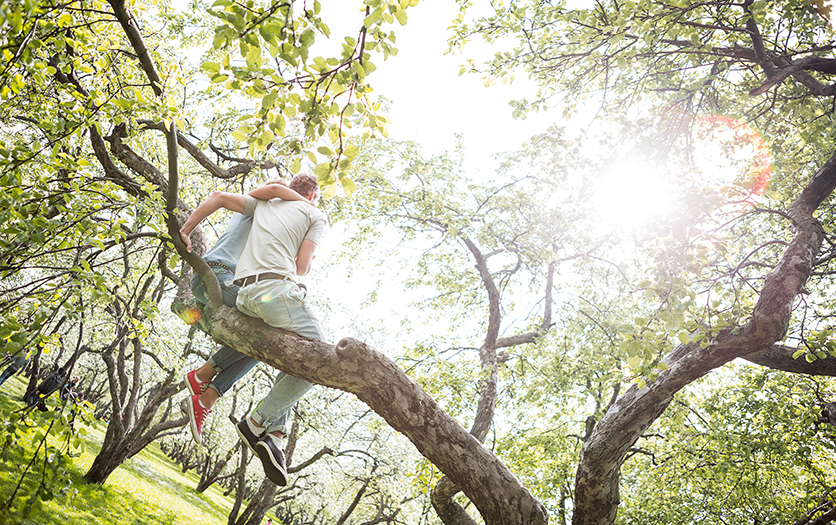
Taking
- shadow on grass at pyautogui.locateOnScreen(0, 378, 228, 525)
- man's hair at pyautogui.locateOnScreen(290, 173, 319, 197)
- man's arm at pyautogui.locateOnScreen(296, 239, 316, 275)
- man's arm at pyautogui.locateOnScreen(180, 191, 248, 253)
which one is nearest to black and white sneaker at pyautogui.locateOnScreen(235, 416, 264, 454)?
shadow on grass at pyautogui.locateOnScreen(0, 378, 228, 525)

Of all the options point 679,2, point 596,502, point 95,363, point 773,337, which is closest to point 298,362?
point 596,502

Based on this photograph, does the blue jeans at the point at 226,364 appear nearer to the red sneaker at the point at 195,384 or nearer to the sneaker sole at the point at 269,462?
the red sneaker at the point at 195,384

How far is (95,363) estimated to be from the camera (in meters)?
33.8

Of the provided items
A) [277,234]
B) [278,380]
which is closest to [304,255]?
[277,234]

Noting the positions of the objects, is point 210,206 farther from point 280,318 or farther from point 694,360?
point 694,360

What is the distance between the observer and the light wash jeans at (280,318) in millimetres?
3020

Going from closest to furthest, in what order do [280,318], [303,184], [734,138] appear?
[280,318], [303,184], [734,138]

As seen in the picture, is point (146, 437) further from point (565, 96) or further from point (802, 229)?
point (802, 229)

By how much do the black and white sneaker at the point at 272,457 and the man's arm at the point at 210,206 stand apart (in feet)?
4.98

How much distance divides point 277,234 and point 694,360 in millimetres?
3900

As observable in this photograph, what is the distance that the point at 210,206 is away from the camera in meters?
3.39

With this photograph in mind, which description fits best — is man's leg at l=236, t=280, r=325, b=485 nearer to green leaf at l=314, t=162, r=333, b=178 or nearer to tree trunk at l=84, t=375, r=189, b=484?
green leaf at l=314, t=162, r=333, b=178

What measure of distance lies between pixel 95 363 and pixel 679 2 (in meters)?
41.2

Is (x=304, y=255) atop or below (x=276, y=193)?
below
